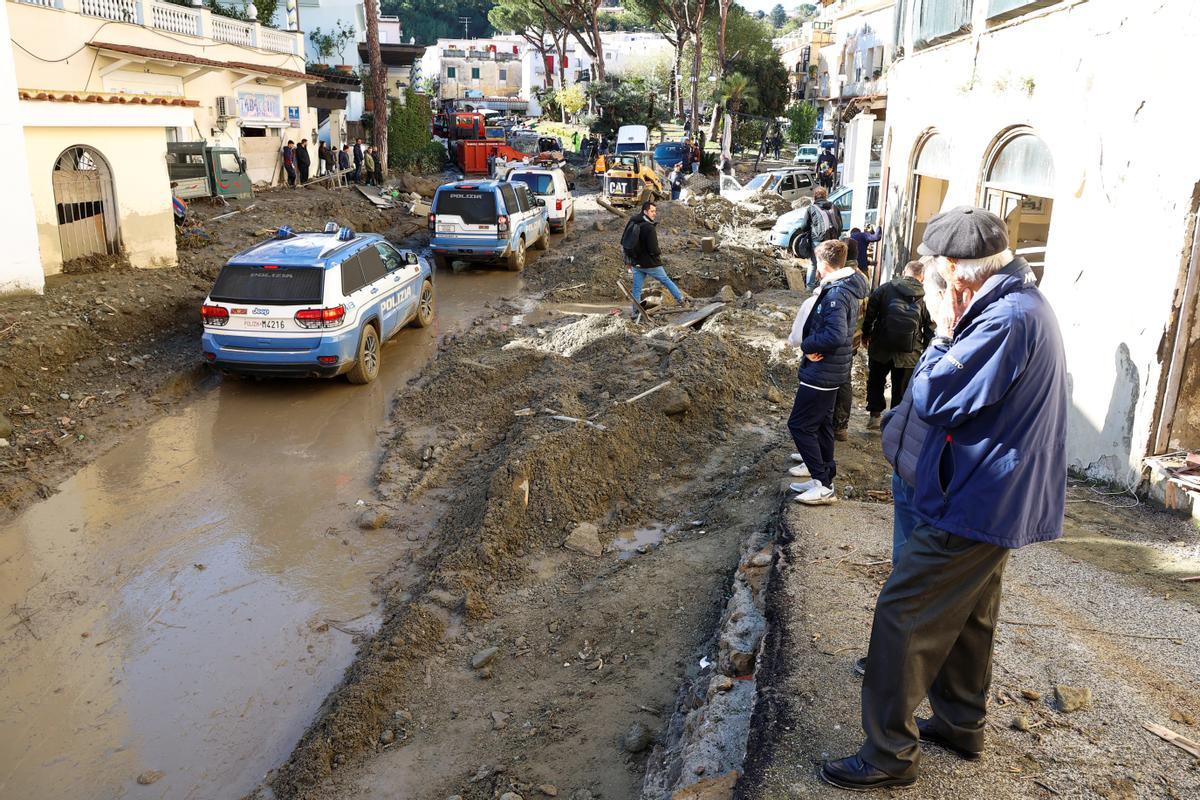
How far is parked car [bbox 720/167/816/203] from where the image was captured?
95.7ft

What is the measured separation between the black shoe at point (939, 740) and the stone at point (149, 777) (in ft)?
13.1

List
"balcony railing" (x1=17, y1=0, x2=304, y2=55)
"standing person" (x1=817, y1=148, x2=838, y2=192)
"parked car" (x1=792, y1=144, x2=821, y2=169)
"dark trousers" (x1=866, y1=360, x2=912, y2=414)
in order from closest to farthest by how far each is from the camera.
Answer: "dark trousers" (x1=866, y1=360, x2=912, y2=414)
"balcony railing" (x1=17, y1=0, x2=304, y2=55)
"standing person" (x1=817, y1=148, x2=838, y2=192)
"parked car" (x1=792, y1=144, x2=821, y2=169)

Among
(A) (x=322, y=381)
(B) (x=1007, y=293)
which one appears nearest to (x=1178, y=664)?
(B) (x=1007, y=293)

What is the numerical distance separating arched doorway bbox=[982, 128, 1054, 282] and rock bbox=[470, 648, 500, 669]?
6.16 m

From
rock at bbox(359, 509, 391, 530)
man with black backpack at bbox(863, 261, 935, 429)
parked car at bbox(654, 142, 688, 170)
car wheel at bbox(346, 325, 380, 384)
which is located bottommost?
rock at bbox(359, 509, 391, 530)

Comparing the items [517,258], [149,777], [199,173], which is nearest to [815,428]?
[149,777]

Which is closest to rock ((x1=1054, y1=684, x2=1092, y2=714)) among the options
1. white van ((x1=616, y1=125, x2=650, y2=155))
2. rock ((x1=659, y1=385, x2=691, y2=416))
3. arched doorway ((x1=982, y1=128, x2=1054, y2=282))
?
arched doorway ((x1=982, y1=128, x2=1054, y2=282))

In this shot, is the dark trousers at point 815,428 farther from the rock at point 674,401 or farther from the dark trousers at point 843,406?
the rock at point 674,401

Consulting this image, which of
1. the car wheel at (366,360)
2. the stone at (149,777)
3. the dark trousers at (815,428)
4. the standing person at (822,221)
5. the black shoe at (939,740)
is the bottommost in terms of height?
the stone at (149,777)

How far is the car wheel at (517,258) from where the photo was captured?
1906 cm

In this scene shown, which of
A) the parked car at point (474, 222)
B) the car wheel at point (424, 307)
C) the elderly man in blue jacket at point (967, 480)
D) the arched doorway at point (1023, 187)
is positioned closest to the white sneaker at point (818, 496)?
the elderly man in blue jacket at point (967, 480)

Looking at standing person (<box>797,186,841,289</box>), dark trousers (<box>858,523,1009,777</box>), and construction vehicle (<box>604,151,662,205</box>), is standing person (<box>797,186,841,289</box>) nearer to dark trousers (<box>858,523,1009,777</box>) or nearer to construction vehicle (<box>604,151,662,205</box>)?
dark trousers (<box>858,523,1009,777</box>)

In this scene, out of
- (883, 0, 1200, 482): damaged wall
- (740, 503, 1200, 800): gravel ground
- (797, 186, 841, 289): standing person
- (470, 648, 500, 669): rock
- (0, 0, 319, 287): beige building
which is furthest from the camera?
(797, 186, 841, 289): standing person

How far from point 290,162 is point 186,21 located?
18.9 ft
